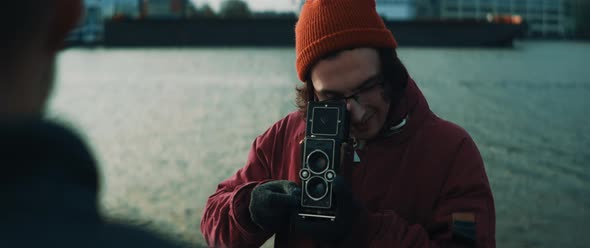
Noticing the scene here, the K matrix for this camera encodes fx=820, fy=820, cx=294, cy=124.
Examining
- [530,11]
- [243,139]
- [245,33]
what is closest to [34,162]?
[243,139]

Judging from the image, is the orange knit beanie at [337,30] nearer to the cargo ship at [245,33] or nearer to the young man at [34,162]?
the young man at [34,162]

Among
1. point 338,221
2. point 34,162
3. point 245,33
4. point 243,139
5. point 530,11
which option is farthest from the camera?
point 530,11

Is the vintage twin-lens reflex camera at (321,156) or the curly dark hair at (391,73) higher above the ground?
the curly dark hair at (391,73)

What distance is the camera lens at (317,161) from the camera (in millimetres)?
1735

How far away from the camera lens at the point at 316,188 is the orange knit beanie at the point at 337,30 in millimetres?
338

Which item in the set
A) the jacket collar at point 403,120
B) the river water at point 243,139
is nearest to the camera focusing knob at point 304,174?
the jacket collar at point 403,120

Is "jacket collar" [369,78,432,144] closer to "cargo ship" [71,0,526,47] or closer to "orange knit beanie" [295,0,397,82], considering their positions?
"orange knit beanie" [295,0,397,82]

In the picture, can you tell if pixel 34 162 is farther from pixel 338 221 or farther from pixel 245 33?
pixel 245 33

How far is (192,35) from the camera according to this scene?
Answer: 64688 mm

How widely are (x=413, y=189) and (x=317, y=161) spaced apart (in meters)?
0.28

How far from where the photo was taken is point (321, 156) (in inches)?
68.6

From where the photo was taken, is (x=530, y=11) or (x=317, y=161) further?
(x=530, y=11)

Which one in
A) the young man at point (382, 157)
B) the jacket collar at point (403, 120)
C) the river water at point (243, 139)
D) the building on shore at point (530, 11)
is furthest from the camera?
the building on shore at point (530, 11)

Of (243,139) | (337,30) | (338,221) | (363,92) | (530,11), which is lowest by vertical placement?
(243,139)
